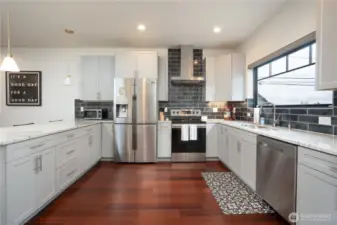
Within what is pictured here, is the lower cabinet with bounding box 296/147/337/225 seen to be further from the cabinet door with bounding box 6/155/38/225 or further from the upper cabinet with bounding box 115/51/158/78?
the upper cabinet with bounding box 115/51/158/78

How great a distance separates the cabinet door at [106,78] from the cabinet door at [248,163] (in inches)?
120

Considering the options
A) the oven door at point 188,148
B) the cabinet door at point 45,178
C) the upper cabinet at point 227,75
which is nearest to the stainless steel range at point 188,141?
the oven door at point 188,148

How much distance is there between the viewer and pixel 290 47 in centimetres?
303

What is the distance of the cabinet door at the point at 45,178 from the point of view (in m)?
2.34

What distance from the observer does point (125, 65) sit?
469 centimetres

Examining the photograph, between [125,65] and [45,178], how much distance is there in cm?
286

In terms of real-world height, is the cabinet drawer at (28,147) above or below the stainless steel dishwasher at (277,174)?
above

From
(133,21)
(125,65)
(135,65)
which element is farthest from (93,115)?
(133,21)

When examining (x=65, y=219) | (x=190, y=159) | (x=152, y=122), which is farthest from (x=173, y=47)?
(x=65, y=219)

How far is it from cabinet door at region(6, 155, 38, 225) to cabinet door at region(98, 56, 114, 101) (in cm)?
280

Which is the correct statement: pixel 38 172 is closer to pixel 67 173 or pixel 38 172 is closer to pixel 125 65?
pixel 67 173

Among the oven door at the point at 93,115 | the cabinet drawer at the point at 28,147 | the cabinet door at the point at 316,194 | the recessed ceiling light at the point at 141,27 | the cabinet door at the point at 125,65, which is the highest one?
the recessed ceiling light at the point at 141,27

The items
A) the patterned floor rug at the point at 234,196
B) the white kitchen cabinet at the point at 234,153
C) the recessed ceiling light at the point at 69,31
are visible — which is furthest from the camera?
the recessed ceiling light at the point at 69,31

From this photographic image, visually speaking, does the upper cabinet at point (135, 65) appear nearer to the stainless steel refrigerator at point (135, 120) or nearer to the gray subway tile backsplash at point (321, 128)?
the stainless steel refrigerator at point (135, 120)
